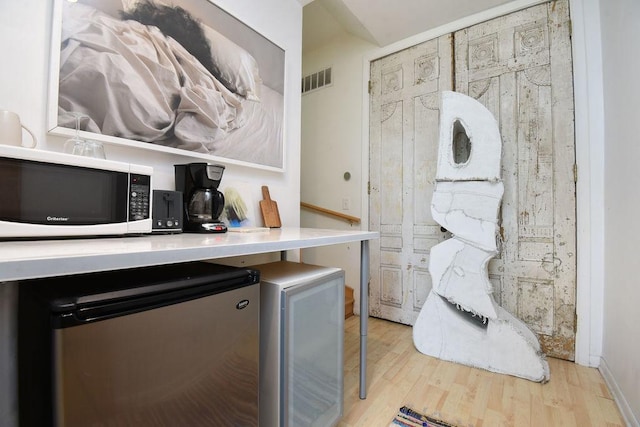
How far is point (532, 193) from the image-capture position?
1982 millimetres

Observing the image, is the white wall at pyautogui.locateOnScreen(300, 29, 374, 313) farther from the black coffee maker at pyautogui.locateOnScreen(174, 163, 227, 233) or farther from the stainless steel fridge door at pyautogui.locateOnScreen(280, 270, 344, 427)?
the black coffee maker at pyautogui.locateOnScreen(174, 163, 227, 233)

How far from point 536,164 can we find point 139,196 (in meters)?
2.41

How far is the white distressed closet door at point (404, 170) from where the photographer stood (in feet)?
7.82

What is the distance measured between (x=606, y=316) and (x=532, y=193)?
0.86 metres

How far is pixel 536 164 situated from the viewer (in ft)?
6.48

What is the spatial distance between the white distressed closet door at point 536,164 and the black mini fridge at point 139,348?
2.01 metres

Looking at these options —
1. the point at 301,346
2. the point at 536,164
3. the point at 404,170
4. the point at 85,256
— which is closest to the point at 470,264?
the point at 536,164

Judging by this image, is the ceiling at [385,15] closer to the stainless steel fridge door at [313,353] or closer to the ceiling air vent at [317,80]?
the ceiling air vent at [317,80]

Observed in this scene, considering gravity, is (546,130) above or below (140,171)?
above

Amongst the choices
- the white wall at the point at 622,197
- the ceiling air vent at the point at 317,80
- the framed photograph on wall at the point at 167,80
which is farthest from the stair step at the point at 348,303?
the ceiling air vent at the point at 317,80

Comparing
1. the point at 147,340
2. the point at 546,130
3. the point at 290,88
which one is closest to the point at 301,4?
the point at 290,88

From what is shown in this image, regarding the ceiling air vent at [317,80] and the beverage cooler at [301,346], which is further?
the ceiling air vent at [317,80]

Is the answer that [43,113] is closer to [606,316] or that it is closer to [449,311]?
[449,311]

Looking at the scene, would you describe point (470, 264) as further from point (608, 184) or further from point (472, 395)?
point (608, 184)
